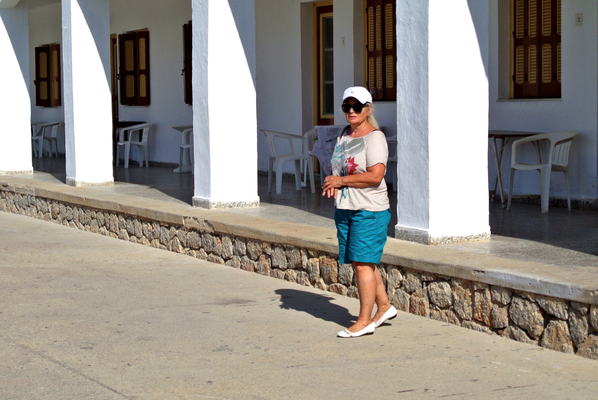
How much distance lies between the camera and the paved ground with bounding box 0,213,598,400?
3953 mm

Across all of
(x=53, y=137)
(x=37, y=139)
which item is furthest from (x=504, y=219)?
(x=37, y=139)

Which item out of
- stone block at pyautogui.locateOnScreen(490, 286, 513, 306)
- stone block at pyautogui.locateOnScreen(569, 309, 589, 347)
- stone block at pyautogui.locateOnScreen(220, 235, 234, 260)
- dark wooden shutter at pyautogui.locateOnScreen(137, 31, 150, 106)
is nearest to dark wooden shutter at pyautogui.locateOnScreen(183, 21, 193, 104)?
dark wooden shutter at pyautogui.locateOnScreen(137, 31, 150, 106)

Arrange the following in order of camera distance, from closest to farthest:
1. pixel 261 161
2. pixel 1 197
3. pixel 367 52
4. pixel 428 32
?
pixel 428 32
pixel 367 52
pixel 1 197
pixel 261 161

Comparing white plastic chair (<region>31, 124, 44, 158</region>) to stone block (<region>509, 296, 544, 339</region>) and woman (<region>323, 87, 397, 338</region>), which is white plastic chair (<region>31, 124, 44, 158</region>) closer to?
woman (<region>323, 87, 397, 338</region>)

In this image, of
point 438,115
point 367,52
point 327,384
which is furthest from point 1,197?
point 327,384

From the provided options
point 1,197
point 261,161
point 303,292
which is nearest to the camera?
point 303,292

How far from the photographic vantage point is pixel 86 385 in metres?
4.01

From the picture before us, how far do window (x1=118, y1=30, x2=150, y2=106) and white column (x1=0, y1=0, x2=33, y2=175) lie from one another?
9.50ft

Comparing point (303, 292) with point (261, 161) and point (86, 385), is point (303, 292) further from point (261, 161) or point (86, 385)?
point (261, 161)

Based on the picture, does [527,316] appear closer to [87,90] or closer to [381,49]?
[381,49]

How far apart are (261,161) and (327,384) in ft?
28.2

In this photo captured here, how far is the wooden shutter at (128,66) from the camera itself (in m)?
15.5

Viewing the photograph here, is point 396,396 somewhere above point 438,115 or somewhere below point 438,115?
below

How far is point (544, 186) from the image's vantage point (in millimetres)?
7656
